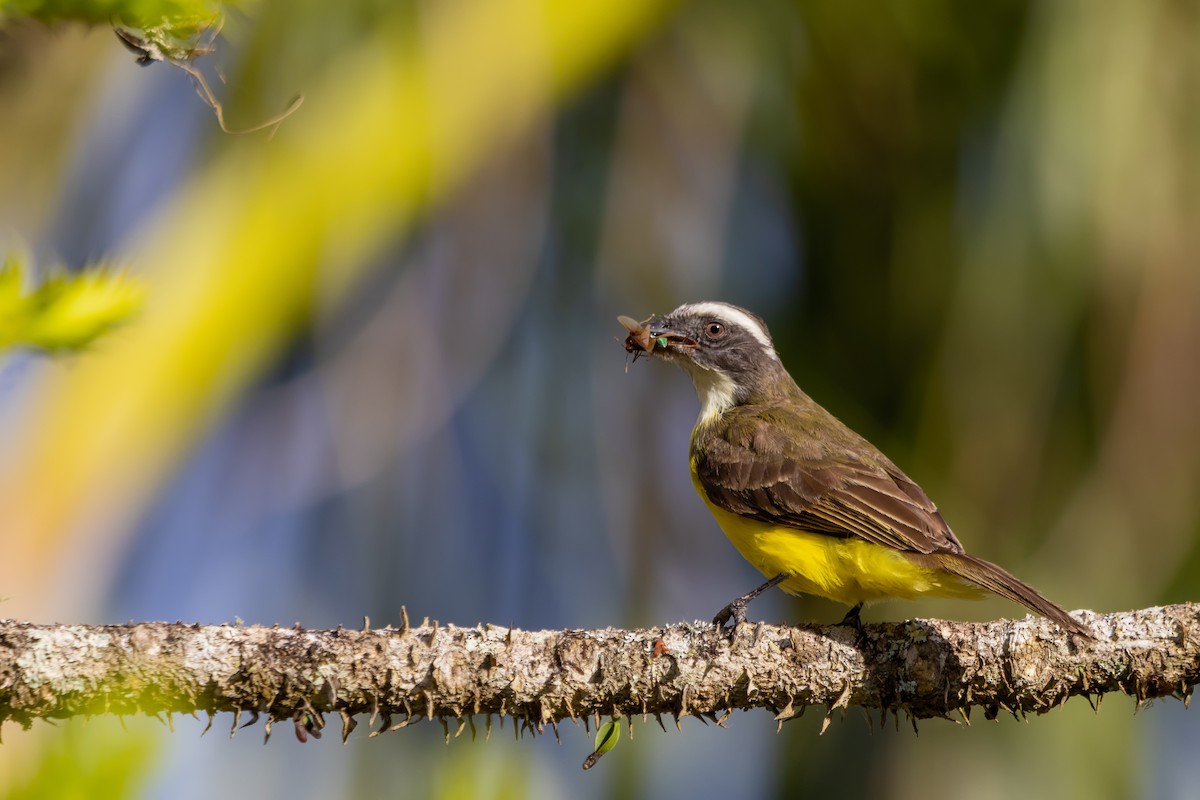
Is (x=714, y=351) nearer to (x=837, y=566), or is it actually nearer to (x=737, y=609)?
(x=837, y=566)

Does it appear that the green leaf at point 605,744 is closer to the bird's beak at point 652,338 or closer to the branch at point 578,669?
the branch at point 578,669

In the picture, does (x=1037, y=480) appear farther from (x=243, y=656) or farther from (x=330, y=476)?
(x=243, y=656)

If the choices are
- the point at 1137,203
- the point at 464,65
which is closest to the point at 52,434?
the point at 464,65

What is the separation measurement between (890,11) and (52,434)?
5074 millimetres

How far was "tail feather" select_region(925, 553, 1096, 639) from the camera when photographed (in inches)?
139

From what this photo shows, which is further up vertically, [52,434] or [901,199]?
[901,199]

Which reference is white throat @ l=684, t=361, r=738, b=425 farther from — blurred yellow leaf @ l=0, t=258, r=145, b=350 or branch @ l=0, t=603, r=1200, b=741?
blurred yellow leaf @ l=0, t=258, r=145, b=350

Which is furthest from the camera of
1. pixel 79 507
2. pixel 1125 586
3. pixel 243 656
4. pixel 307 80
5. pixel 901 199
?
pixel 901 199

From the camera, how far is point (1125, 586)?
6.21 m

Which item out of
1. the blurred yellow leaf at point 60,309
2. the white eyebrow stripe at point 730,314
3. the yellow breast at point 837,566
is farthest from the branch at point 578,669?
the white eyebrow stripe at point 730,314

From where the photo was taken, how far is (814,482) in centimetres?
473

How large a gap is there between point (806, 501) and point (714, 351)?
140cm

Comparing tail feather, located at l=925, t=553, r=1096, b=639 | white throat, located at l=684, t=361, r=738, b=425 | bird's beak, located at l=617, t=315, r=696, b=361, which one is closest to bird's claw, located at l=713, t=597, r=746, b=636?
tail feather, located at l=925, t=553, r=1096, b=639

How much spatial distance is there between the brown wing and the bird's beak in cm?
52
